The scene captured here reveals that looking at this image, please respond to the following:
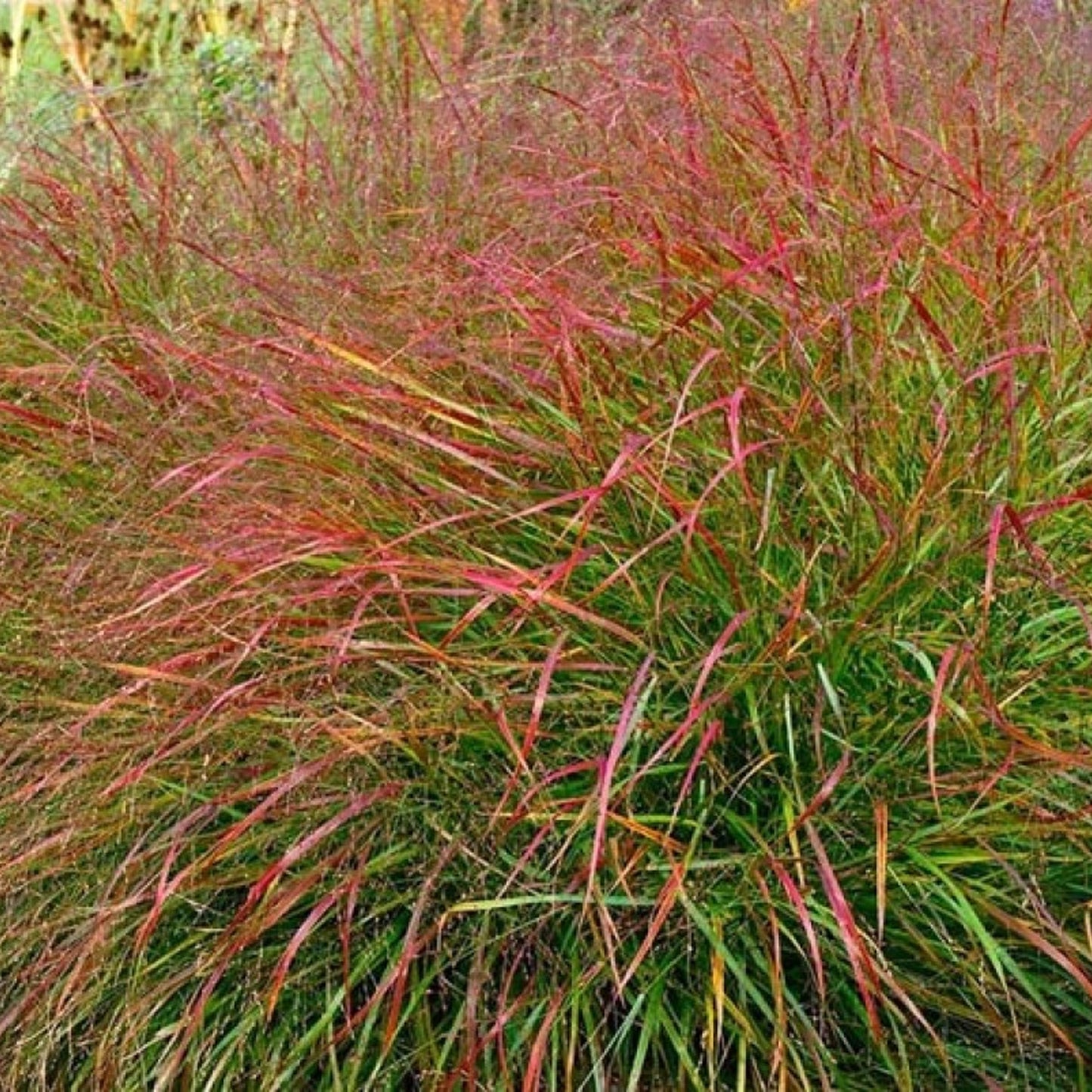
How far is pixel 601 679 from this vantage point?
8.79 ft

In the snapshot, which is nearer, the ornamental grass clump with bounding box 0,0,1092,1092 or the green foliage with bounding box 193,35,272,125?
the ornamental grass clump with bounding box 0,0,1092,1092

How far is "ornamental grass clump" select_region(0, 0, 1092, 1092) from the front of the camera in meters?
2.53

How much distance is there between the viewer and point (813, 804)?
2408 millimetres

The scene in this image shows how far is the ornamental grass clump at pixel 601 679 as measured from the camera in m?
2.53

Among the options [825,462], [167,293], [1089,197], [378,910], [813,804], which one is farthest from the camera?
[167,293]

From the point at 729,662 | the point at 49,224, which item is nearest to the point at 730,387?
the point at 729,662

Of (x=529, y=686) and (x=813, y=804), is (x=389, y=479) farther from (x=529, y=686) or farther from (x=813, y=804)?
(x=813, y=804)

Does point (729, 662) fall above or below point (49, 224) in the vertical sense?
below

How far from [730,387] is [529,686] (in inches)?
19.0

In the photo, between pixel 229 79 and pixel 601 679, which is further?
pixel 229 79

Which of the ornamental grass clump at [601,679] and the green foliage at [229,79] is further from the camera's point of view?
the green foliage at [229,79]

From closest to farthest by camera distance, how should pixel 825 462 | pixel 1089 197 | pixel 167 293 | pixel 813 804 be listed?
pixel 813 804 → pixel 825 462 → pixel 1089 197 → pixel 167 293

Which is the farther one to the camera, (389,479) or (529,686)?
(389,479)

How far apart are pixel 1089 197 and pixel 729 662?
0.99m
